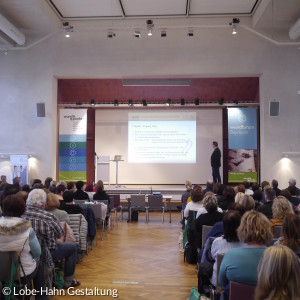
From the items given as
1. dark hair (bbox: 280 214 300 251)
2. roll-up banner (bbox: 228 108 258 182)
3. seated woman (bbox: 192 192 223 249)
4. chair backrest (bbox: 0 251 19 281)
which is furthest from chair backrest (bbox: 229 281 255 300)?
roll-up banner (bbox: 228 108 258 182)

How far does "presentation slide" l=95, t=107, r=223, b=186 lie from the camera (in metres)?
13.1

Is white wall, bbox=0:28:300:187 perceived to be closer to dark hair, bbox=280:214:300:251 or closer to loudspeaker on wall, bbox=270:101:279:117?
loudspeaker on wall, bbox=270:101:279:117

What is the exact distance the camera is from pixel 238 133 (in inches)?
477

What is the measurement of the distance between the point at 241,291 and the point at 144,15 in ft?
34.8

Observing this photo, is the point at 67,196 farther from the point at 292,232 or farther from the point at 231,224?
the point at 292,232

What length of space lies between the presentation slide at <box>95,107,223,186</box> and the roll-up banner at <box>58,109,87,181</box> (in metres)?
1.02

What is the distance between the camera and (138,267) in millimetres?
5273

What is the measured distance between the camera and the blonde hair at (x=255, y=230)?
2.61m

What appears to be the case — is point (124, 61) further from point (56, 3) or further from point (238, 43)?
point (238, 43)

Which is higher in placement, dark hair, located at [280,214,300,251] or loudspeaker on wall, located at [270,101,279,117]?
loudspeaker on wall, located at [270,101,279,117]

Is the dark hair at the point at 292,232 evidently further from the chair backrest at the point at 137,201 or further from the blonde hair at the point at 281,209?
the chair backrest at the point at 137,201

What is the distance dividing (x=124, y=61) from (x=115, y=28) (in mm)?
1020

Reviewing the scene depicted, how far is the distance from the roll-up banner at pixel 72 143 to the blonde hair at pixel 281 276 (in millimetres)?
11004

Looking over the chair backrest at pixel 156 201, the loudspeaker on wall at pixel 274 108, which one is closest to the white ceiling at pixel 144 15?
the loudspeaker on wall at pixel 274 108
